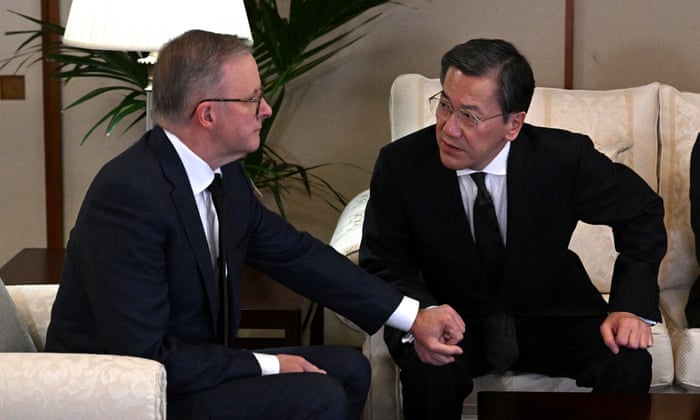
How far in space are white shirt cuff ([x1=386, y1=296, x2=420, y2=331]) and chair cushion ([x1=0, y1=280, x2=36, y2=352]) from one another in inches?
29.3

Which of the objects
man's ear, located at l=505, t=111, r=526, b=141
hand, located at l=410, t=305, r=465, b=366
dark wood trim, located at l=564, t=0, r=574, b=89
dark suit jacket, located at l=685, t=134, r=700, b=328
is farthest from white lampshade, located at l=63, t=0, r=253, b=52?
dark wood trim, located at l=564, t=0, r=574, b=89

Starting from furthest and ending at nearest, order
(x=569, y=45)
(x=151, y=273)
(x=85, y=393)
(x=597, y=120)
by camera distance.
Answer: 1. (x=569, y=45)
2. (x=597, y=120)
3. (x=151, y=273)
4. (x=85, y=393)

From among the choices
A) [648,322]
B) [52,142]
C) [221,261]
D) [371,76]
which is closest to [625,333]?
[648,322]

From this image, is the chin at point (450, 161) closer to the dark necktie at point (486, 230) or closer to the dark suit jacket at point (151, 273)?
the dark necktie at point (486, 230)

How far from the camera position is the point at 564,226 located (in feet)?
9.02

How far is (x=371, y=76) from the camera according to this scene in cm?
378

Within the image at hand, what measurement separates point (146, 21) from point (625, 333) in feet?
4.15

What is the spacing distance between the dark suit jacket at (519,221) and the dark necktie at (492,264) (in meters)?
0.03

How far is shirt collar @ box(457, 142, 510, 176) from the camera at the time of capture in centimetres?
272

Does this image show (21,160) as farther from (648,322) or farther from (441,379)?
(648,322)

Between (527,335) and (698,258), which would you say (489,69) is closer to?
(527,335)

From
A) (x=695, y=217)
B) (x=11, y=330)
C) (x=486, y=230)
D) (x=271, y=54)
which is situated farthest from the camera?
(x=271, y=54)

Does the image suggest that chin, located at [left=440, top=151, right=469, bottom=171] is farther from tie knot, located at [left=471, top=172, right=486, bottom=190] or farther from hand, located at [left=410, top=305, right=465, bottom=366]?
hand, located at [left=410, top=305, right=465, bottom=366]

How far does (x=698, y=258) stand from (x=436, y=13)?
3.94ft
